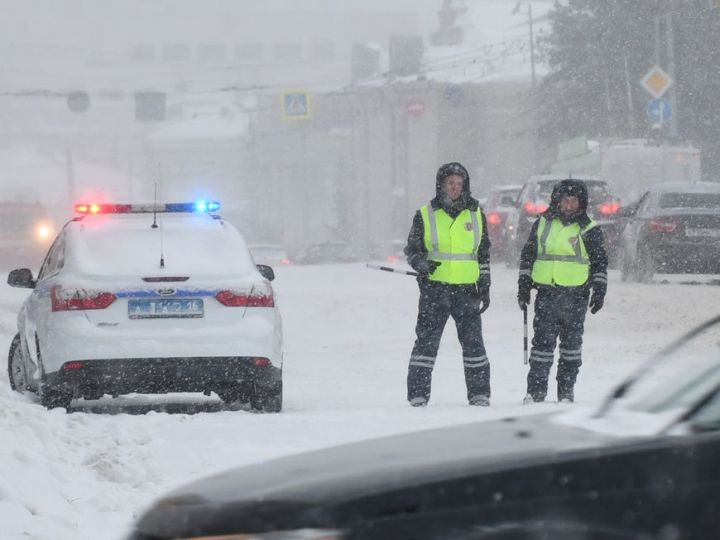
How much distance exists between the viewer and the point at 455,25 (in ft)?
285

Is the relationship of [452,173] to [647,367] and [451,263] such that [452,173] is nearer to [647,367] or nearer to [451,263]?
[451,263]

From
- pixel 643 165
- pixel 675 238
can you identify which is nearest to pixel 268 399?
pixel 675 238

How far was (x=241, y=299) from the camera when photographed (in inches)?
410

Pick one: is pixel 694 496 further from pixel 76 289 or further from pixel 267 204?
pixel 267 204

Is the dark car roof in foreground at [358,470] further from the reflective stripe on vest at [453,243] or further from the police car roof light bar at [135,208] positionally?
the police car roof light bar at [135,208]

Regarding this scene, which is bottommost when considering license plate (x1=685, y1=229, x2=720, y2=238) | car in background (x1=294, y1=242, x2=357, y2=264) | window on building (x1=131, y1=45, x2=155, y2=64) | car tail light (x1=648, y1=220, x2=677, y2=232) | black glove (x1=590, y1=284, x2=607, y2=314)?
car in background (x1=294, y1=242, x2=357, y2=264)

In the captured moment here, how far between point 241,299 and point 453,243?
1.44 m

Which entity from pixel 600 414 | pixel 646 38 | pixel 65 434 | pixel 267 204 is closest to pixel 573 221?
pixel 65 434

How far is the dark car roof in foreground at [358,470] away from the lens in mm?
3402

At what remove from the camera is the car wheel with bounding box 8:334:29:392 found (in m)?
11.7

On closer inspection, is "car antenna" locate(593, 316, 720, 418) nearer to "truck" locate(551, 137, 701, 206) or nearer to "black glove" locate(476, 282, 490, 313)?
"black glove" locate(476, 282, 490, 313)

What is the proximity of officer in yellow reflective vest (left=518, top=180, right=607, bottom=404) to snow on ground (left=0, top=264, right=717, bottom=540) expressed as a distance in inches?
16.2

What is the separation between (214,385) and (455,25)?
78.1 m

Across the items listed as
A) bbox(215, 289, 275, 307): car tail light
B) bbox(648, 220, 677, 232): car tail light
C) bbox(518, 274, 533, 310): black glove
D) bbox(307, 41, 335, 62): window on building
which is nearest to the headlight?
bbox(648, 220, 677, 232): car tail light
